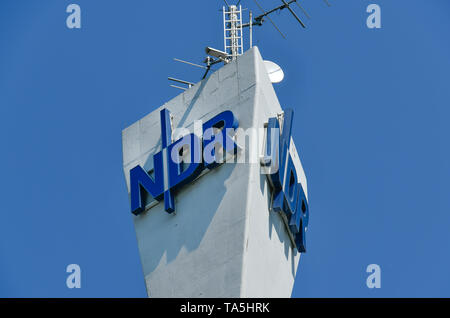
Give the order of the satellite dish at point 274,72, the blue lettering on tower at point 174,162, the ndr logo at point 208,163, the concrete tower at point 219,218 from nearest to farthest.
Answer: the concrete tower at point 219,218 → the ndr logo at point 208,163 → the blue lettering on tower at point 174,162 → the satellite dish at point 274,72

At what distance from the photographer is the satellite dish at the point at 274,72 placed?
4825cm

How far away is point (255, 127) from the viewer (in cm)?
4341

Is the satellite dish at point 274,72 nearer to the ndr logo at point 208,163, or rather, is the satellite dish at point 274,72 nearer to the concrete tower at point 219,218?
the concrete tower at point 219,218

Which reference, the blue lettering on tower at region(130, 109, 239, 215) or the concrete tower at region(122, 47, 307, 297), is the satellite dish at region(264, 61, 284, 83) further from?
the blue lettering on tower at region(130, 109, 239, 215)

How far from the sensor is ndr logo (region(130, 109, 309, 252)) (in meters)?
43.6

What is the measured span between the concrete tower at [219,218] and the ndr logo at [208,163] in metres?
0.26

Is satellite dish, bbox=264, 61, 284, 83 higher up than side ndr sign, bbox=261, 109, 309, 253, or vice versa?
satellite dish, bbox=264, 61, 284, 83

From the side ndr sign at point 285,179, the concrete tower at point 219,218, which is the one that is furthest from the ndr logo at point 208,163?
the concrete tower at point 219,218

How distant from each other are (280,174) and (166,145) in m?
4.42

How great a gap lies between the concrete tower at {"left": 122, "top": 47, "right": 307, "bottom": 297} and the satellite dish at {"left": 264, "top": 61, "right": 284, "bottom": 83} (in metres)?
1.53

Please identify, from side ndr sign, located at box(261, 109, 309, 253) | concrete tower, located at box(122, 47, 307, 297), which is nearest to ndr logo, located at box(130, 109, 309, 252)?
side ndr sign, located at box(261, 109, 309, 253)
